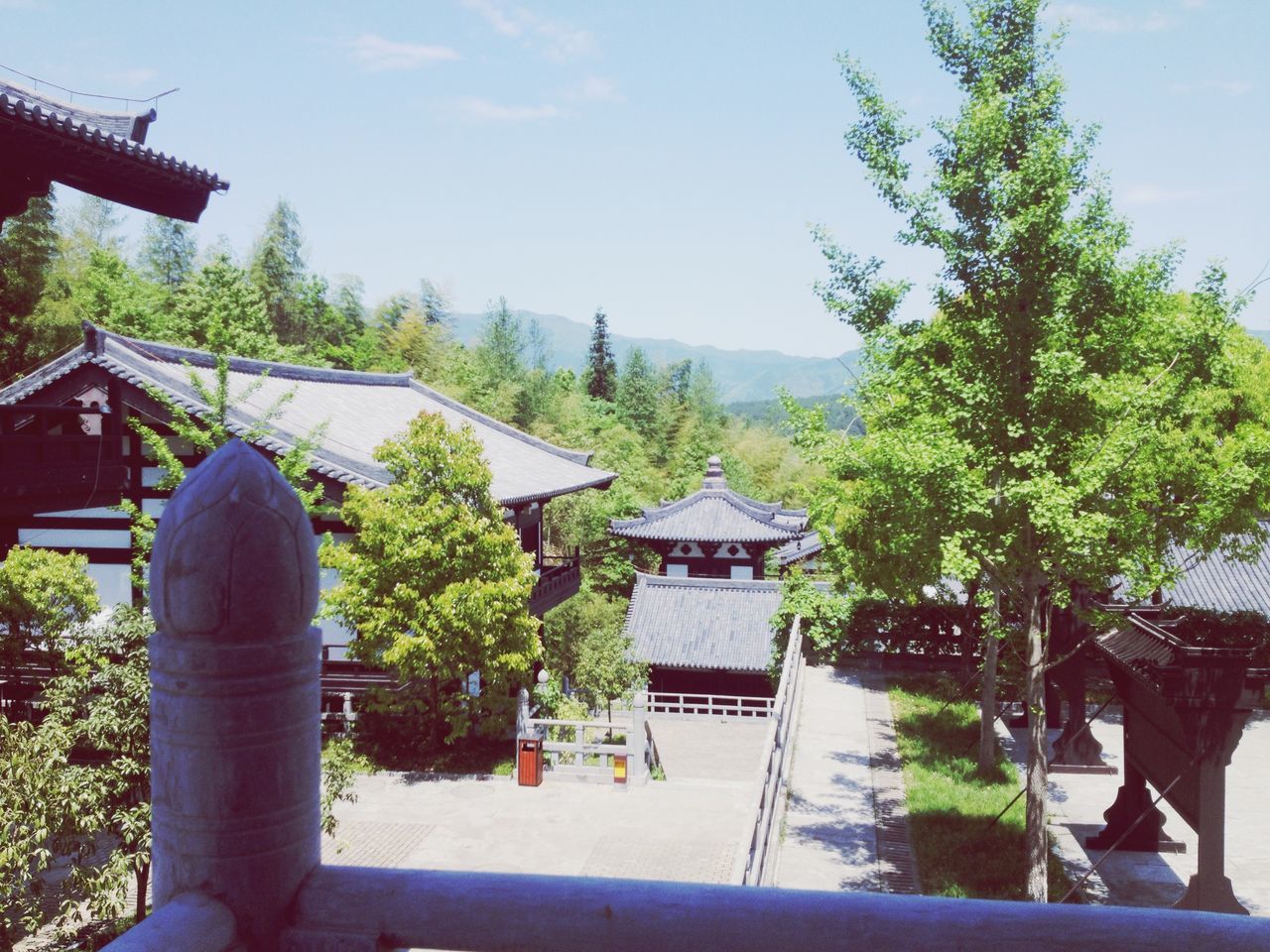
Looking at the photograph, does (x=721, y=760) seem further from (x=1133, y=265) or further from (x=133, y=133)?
(x=133, y=133)

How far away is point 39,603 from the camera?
37.6 ft

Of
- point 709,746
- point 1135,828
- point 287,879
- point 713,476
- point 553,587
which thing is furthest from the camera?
point 713,476

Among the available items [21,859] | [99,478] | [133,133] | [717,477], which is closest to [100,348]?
[99,478]

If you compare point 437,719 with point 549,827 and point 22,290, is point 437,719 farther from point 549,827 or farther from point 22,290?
point 22,290

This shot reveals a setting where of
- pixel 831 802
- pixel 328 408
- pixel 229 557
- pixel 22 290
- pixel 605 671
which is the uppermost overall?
pixel 22 290

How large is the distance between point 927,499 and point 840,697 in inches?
492

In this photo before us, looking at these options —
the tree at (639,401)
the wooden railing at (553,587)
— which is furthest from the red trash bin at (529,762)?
the tree at (639,401)

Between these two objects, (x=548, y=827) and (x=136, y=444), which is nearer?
(x=548, y=827)

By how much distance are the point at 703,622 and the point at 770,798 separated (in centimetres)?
1651

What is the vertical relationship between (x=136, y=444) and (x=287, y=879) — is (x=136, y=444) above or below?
above

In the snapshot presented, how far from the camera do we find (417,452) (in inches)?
622

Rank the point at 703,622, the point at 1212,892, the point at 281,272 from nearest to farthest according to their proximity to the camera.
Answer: the point at 1212,892 < the point at 703,622 < the point at 281,272

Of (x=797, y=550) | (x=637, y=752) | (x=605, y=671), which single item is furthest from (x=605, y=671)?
(x=797, y=550)

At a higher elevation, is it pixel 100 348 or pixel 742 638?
pixel 100 348
